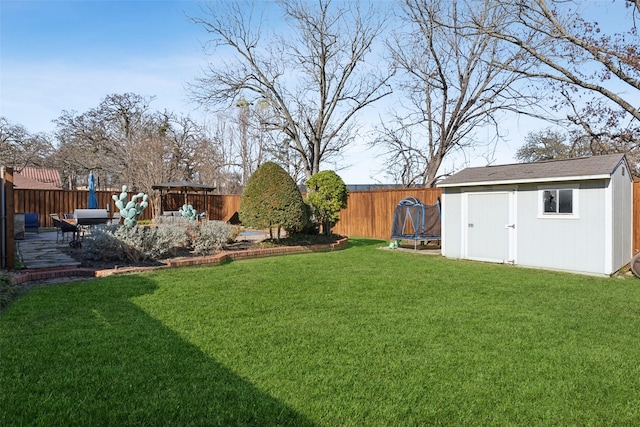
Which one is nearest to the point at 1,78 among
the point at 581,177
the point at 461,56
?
the point at 581,177

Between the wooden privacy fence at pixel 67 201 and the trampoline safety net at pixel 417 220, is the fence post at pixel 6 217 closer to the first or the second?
the trampoline safety net at pixel 417 220

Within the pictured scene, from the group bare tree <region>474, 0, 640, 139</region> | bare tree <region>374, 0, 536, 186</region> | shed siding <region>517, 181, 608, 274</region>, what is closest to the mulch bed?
shed siding <region>517, 181, 608, 274</region>

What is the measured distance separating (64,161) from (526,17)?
31.0 meters

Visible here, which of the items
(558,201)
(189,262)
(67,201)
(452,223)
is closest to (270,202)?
(189,262)

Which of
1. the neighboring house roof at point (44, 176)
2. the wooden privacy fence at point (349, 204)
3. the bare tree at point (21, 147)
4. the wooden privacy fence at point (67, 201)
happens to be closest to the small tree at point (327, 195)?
the wooden privacy fence at point (349, 204)

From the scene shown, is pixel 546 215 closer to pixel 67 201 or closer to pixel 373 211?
pixel 373 211

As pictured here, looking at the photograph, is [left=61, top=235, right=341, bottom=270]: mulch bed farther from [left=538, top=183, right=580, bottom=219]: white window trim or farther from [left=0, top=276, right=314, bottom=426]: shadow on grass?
[left=538, top=183, right=580, bottom=219]: white window trim

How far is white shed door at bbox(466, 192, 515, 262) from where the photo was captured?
9.36 meters

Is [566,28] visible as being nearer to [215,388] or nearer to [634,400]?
[634,400]

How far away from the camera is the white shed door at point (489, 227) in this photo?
30.7 ft

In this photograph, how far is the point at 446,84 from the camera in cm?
1862

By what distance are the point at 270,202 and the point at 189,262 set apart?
283 centimetres

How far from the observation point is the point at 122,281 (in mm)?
6266

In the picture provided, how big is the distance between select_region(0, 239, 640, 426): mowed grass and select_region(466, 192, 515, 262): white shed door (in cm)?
324
